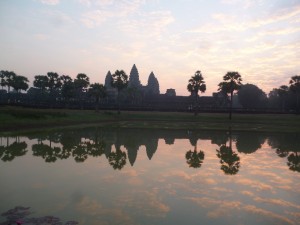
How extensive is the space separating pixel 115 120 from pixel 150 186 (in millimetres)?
52128

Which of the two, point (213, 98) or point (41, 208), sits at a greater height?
point (213, 98)

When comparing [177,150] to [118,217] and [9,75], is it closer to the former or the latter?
[118,217]

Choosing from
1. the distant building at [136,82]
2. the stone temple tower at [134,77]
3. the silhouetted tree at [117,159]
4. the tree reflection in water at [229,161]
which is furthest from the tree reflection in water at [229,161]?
the stone temple tower at [134,77]

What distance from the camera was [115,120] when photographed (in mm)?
63844

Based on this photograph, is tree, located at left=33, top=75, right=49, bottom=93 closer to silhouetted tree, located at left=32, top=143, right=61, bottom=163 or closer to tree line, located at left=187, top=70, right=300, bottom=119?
tree line, located at left=187, top=70, right=300, bottom=119

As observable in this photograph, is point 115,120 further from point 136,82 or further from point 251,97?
point 136,82

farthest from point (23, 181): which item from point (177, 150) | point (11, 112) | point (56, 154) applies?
point (11, 112)

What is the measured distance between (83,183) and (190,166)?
6.98 m

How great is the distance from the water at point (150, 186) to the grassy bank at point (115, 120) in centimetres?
1833

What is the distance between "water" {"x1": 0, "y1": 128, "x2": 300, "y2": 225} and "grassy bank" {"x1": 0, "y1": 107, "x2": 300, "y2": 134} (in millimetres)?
18326

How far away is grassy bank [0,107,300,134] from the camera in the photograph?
37.9 meters

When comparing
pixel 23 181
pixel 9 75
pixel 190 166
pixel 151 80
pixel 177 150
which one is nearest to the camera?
pixel 23 181

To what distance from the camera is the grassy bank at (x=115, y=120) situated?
37.9 metres

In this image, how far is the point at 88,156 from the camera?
19.2 meters
